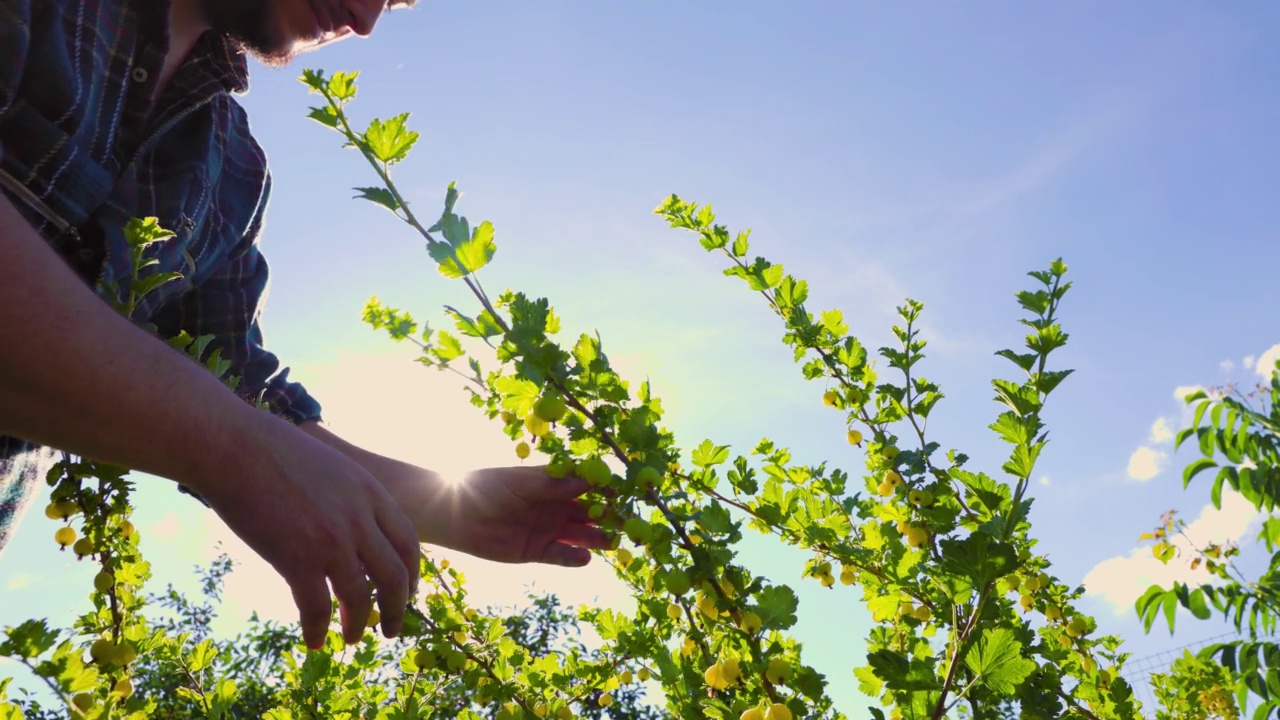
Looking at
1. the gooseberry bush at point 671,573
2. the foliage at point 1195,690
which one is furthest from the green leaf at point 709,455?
the foliage at point 1195,690

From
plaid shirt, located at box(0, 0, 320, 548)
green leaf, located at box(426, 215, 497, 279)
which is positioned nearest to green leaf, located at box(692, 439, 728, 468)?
green leaf, located at box(426, 215, 497, 279)

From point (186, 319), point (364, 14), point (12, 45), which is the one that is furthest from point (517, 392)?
point (364, 14)

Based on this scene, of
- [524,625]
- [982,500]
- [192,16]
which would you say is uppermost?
[524,625]

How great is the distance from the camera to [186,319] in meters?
1.86

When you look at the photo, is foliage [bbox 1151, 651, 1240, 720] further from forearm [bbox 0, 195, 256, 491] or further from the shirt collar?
the shirt collar

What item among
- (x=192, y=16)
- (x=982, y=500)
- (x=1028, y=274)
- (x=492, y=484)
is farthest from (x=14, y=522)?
(x=1028, y=274)

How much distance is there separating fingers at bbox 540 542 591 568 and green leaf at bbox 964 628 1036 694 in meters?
0.88

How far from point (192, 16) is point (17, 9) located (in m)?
0.65

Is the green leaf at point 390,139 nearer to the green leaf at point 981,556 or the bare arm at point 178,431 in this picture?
the bare arm at point 178,431

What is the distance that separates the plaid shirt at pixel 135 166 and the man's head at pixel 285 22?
59 mm

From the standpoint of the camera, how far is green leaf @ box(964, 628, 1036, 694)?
2.99 ft

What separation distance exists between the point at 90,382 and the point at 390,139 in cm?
58

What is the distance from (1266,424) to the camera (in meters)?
1.35

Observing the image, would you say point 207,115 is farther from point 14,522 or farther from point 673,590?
point 673,590
